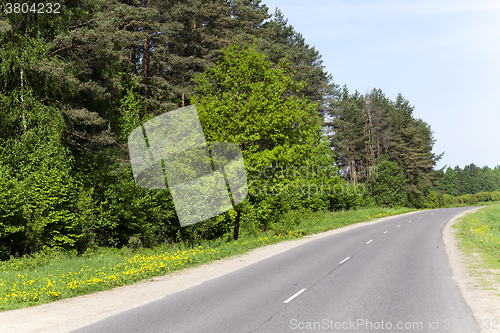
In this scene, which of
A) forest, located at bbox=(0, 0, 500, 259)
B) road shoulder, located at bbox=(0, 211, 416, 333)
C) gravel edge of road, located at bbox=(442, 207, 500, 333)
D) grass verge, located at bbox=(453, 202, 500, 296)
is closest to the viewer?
road shoulder, located at bbox=(0, 211, 416, 333)

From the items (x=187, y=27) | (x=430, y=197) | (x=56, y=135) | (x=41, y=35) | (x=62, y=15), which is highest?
(x=187, y=27)

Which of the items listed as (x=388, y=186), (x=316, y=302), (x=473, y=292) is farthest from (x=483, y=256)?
(x=388, y=186)

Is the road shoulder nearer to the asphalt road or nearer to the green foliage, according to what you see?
the asphalt road

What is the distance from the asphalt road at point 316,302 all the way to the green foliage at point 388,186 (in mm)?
56303

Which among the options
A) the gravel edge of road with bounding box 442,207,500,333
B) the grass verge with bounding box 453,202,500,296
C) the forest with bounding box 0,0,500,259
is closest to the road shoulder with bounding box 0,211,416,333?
the gravel edge of road with bounding box 442,207,500,333

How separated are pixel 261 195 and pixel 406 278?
11709mm

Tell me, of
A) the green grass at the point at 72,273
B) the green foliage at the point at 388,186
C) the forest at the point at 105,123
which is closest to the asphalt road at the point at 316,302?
the green grass at the point at 72,273

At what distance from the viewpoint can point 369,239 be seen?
2056 cm

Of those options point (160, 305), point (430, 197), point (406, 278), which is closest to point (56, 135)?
point (160, 305)

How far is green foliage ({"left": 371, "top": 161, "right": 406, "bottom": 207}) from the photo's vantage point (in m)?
66.9

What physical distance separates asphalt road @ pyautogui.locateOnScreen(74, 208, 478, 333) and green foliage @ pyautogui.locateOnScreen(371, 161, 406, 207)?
185 ft

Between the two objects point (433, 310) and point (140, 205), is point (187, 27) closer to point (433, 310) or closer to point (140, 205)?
point (140, 205)

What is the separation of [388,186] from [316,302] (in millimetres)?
63428

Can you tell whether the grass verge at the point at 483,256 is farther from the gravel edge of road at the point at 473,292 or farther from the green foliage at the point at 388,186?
the green foliage at the point at 388,186
